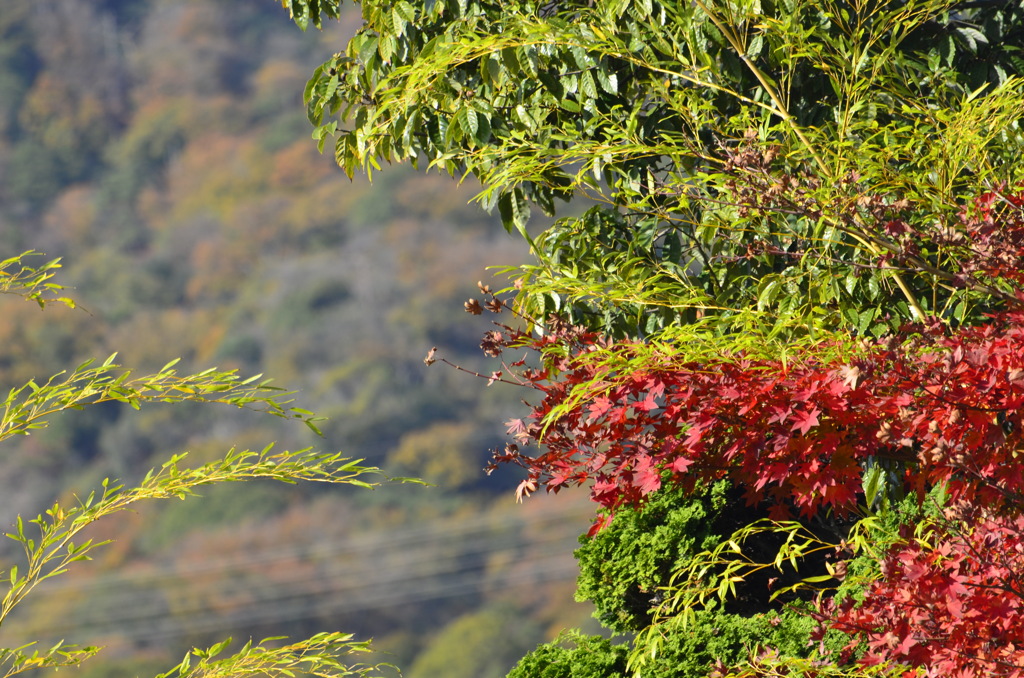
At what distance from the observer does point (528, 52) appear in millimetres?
2465

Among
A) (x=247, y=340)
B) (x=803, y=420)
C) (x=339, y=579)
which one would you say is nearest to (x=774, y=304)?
(x=803, y=420)

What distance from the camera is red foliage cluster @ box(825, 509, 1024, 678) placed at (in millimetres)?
1452

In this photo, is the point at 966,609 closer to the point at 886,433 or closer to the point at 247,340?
the point at 886,433

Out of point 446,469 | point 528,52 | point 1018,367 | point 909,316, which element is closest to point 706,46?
point 528,52

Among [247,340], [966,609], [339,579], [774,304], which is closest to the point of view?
[966,609]

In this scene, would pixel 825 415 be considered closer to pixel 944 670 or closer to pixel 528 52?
pixel 944 670

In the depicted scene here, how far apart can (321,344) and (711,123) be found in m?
25.7

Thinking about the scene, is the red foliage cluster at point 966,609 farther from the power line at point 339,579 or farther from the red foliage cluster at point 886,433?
the power line at point 339,579

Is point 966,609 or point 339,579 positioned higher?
point 966,609

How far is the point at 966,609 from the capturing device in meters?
1.52

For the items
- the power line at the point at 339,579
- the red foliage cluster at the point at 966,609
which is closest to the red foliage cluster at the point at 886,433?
the red foliage cluster at the point at 966,609

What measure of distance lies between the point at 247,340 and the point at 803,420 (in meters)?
27.5

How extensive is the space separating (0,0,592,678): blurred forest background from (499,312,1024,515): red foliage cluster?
67.9 ft

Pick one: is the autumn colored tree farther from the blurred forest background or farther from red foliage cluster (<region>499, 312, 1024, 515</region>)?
the blurred forest background
